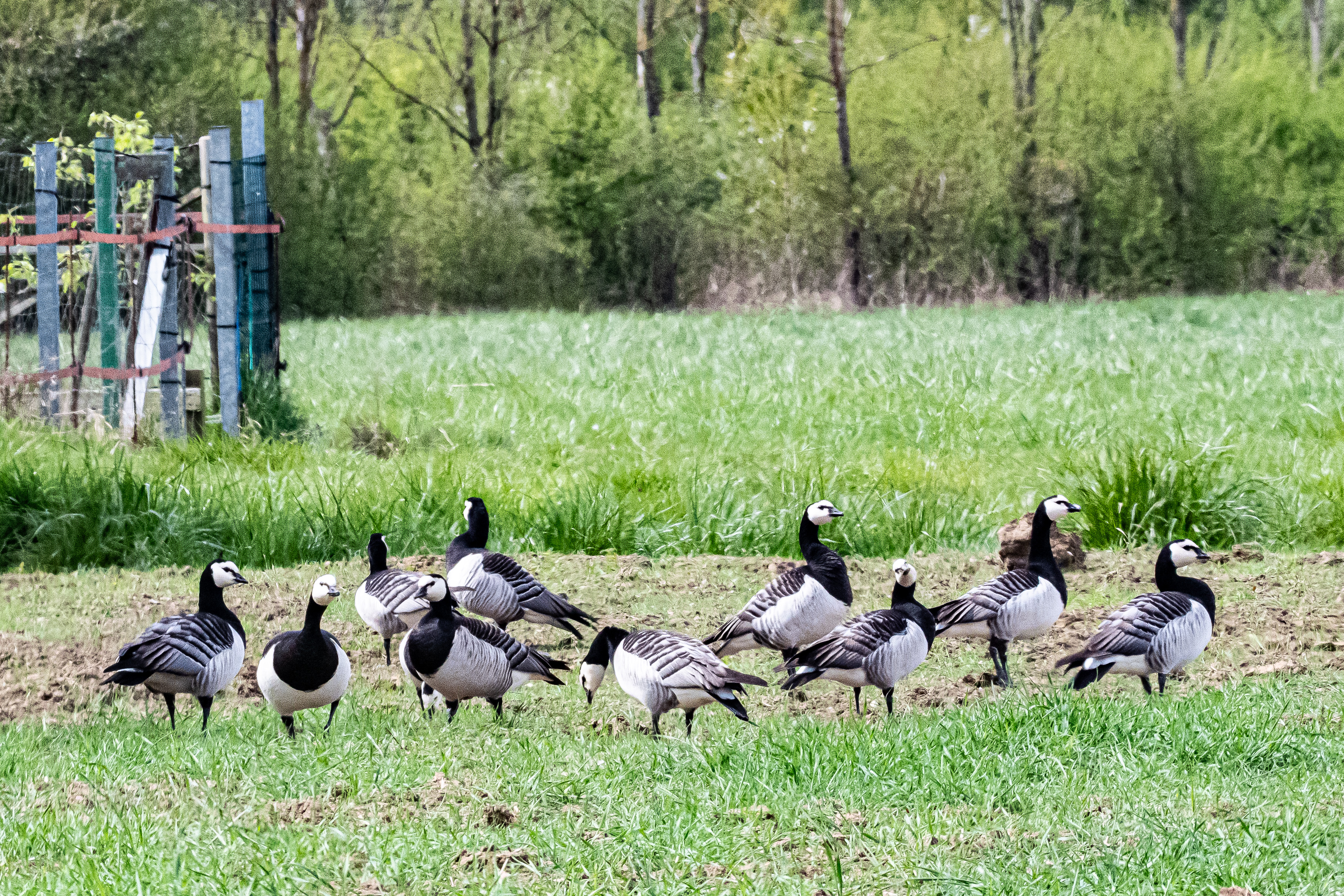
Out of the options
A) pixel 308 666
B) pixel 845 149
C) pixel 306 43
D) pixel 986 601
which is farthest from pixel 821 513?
pixel 306 43

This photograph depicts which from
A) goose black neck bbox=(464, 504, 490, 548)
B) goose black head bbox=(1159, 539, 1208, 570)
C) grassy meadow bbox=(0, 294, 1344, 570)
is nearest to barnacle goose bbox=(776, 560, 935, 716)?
goose black head bbox=(1159, 539, 1208, 570)

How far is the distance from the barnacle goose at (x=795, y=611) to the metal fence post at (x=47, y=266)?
8.13 meters

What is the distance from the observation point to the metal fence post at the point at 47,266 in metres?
12.1

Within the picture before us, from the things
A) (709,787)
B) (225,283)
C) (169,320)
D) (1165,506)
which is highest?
(225,283)

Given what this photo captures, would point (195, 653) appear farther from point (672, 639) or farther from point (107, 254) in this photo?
point (107, 254)

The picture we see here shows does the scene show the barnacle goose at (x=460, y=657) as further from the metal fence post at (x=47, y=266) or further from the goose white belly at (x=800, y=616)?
the metal fence post at (x=47, y=266)

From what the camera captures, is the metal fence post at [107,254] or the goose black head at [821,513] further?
the metal fence post at [107,254]

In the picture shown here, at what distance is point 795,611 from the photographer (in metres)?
6.36

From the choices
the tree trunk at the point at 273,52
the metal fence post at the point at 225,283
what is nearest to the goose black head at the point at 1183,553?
the metal fence post at the point at 225,283

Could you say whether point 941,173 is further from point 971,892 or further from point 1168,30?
point 971,892

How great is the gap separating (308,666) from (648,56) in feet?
131

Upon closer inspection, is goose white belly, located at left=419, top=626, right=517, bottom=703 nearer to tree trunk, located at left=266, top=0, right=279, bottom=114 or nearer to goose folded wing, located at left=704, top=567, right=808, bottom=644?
goose folded wing, located at left=704, top=567, right=808, bottom=644

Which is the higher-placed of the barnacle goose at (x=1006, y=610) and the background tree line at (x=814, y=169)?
the background tree line at (x=814, y=169)

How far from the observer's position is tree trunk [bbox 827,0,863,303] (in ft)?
124
